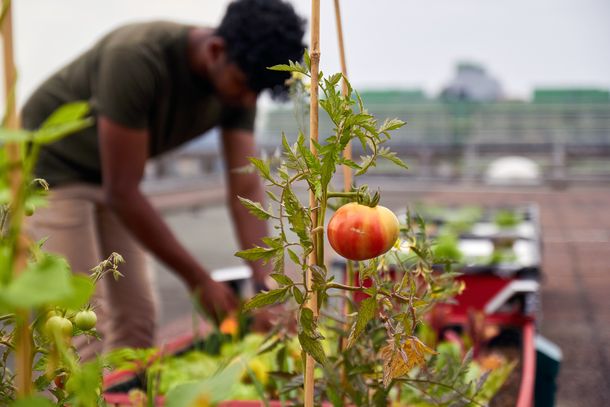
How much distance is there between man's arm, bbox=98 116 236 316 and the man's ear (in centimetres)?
30

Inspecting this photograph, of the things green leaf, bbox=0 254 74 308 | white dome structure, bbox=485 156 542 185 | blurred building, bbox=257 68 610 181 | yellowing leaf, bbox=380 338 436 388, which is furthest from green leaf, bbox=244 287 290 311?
white dome structure, bbox=485 156 542 185

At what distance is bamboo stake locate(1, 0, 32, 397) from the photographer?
39 cm

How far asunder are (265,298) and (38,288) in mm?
393

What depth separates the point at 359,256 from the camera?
0.67 m

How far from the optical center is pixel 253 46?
1.96 metres

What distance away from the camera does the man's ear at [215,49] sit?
2059mm

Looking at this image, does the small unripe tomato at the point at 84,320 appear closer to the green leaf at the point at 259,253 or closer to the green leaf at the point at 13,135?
the green leaf at the point at 259,253

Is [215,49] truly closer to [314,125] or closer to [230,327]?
[230,327]

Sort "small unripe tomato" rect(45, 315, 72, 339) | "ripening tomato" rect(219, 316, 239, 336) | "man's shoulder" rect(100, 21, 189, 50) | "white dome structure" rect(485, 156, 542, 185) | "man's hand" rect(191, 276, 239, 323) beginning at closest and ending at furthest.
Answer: "small unripe tomato" rect(45, 315, 72, 339)
"ripening tomato" rect(219, 316, 239, 336)
"man's shoulder" rect(100, 21, 189, 50)
"man's hand" rect(191, 276, 239, 323)
"white dome structure" rect(485, 156, 542, 185)

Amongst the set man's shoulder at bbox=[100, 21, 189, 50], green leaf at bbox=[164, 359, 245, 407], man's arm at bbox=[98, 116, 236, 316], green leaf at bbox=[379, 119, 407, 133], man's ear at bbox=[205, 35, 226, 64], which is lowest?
man's arm at bbox=[98, 116, 236, 316]

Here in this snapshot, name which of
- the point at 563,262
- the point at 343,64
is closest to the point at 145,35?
the point at 343,64

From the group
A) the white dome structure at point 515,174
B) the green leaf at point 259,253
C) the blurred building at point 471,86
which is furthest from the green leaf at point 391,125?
the blurred building at point 471,86

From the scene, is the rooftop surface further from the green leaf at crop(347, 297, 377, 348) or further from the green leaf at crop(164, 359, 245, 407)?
the green leaf at crop(164, 359, 245, 407)

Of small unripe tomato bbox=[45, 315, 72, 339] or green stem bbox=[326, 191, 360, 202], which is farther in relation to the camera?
green stem bbox=[326, 191, 360, 202]
